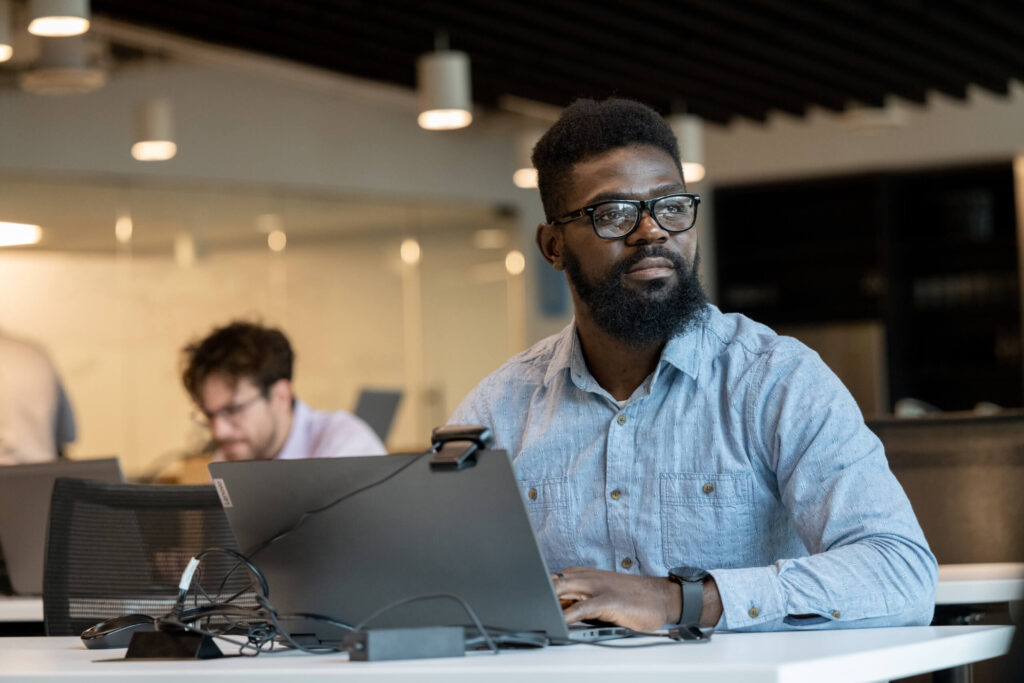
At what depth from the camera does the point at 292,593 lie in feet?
5.34

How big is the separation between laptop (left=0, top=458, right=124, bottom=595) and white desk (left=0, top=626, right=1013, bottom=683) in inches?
50.1

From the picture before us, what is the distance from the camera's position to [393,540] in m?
1.52

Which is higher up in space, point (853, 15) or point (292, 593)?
point (853, 15)

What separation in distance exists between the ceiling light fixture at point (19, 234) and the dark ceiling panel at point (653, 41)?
1.65m

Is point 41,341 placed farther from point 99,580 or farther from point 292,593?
point 292,593

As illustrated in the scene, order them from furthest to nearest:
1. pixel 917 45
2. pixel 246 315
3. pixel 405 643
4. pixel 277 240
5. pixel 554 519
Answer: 1. pixel 277 240
2. pixel 246 315
3. pixel 917 45
4. pixel 554 519
5. pixel 405 643

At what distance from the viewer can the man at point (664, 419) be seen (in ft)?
5.73

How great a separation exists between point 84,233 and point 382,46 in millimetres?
2429

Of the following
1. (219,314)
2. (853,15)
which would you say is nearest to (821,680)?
(853,15)

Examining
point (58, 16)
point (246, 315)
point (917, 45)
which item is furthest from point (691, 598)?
point (246, 315)

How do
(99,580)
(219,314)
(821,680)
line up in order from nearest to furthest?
(821,680), (99,580), (219,314)

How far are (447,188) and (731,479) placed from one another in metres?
8.59

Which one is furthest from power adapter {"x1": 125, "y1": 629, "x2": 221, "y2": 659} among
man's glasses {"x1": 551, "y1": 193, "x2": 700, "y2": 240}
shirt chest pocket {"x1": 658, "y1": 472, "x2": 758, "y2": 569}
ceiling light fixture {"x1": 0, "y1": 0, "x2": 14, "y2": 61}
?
ceiling light fixture {"x1": 0, "y1": 0, "x2": 14, "y2": 61}

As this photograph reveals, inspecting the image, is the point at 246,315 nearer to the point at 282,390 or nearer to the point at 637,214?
the point at 282,390
